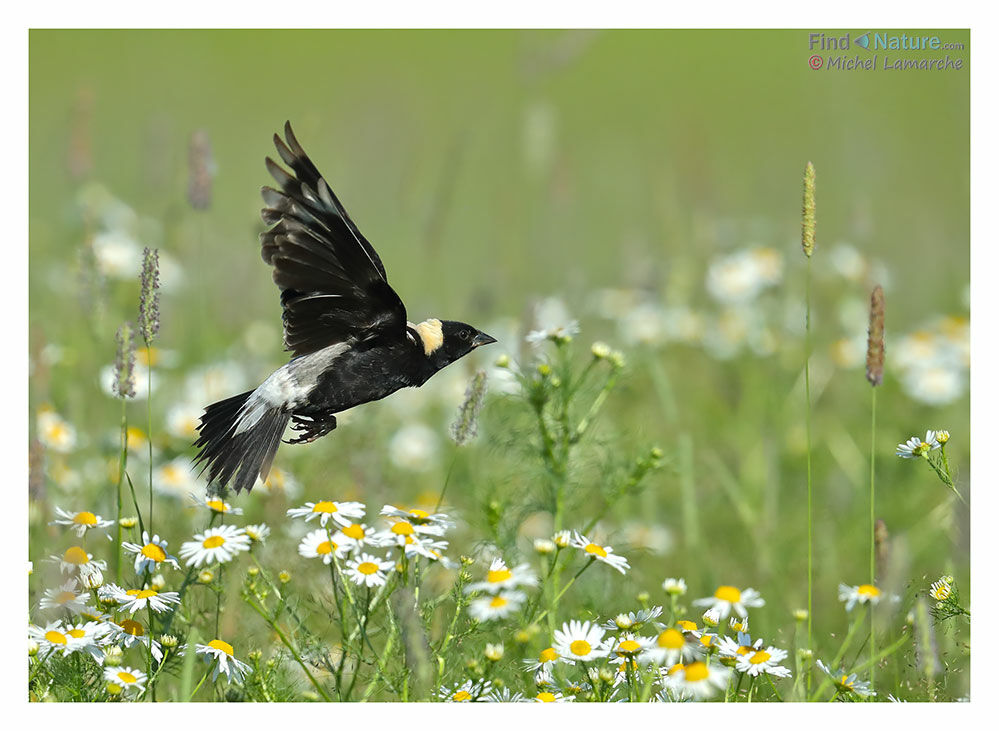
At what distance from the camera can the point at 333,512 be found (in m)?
1.63

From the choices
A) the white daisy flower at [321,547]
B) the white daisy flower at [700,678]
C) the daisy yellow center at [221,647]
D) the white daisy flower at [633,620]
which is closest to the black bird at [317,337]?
the white daisy flower at [321,547]

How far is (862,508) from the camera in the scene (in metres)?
2.71

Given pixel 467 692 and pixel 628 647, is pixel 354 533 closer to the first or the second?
pixel 467 692

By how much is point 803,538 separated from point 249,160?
156 centimetres

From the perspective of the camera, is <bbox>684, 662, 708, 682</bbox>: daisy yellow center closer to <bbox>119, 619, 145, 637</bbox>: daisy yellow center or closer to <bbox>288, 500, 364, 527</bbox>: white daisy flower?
<bbox>288, 500, 364, 527</bbox>: white daisy flower

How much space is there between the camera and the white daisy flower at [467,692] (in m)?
1.56

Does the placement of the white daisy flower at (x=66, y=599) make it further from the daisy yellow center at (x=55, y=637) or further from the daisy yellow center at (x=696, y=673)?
the daisy yellow center at (x=696, y=673)

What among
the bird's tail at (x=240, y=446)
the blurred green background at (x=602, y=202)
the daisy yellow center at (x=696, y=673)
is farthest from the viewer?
the blurred green background at (x=602, y=202)

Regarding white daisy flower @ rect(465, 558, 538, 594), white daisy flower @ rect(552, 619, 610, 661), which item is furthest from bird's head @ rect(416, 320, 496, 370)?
white daisy flower @ rect(552, 619, 610, 661)

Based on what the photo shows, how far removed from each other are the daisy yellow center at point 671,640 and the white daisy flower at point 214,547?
0.62 meters

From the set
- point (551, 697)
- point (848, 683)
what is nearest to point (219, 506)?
point (551, 697)

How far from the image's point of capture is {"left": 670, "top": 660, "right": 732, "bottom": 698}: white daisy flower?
4.52 feet

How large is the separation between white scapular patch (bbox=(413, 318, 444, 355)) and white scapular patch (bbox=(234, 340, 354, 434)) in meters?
0.12
